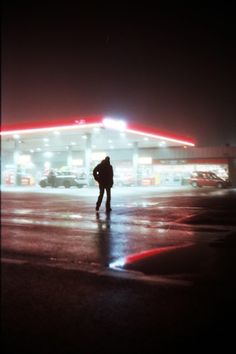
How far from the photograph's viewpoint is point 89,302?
370 cm

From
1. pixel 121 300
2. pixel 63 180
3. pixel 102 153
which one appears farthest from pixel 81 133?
pixel 121 300

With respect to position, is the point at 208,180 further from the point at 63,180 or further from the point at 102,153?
the point at 102,153

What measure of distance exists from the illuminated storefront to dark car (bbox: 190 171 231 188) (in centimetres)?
565

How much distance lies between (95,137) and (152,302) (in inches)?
1322

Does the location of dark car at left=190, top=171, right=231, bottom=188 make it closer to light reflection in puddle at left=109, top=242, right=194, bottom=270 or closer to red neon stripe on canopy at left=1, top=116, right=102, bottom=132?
red neon stripe on canopy at left=1, top=116, right=102, bottom=132

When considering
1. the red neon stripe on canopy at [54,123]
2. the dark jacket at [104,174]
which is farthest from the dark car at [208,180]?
the dark jacket at [104,174]

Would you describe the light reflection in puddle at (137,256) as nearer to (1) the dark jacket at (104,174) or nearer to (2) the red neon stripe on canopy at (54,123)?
(1) the dark jacket at (104,174)

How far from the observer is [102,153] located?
24594mm

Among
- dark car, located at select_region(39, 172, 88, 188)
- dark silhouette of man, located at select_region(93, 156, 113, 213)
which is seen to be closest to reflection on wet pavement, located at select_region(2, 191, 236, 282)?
dark silhouette of man, located at select_region(93, 156, 113, 213)

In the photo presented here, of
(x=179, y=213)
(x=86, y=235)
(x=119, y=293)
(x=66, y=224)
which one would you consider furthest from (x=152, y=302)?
(x=179, y=213)

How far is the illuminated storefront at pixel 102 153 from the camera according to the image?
32.6 metres

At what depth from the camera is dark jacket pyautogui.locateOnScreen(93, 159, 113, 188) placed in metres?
12.0

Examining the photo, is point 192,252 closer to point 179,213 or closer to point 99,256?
point 99,256

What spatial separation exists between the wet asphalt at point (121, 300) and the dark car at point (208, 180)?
29909 mm
